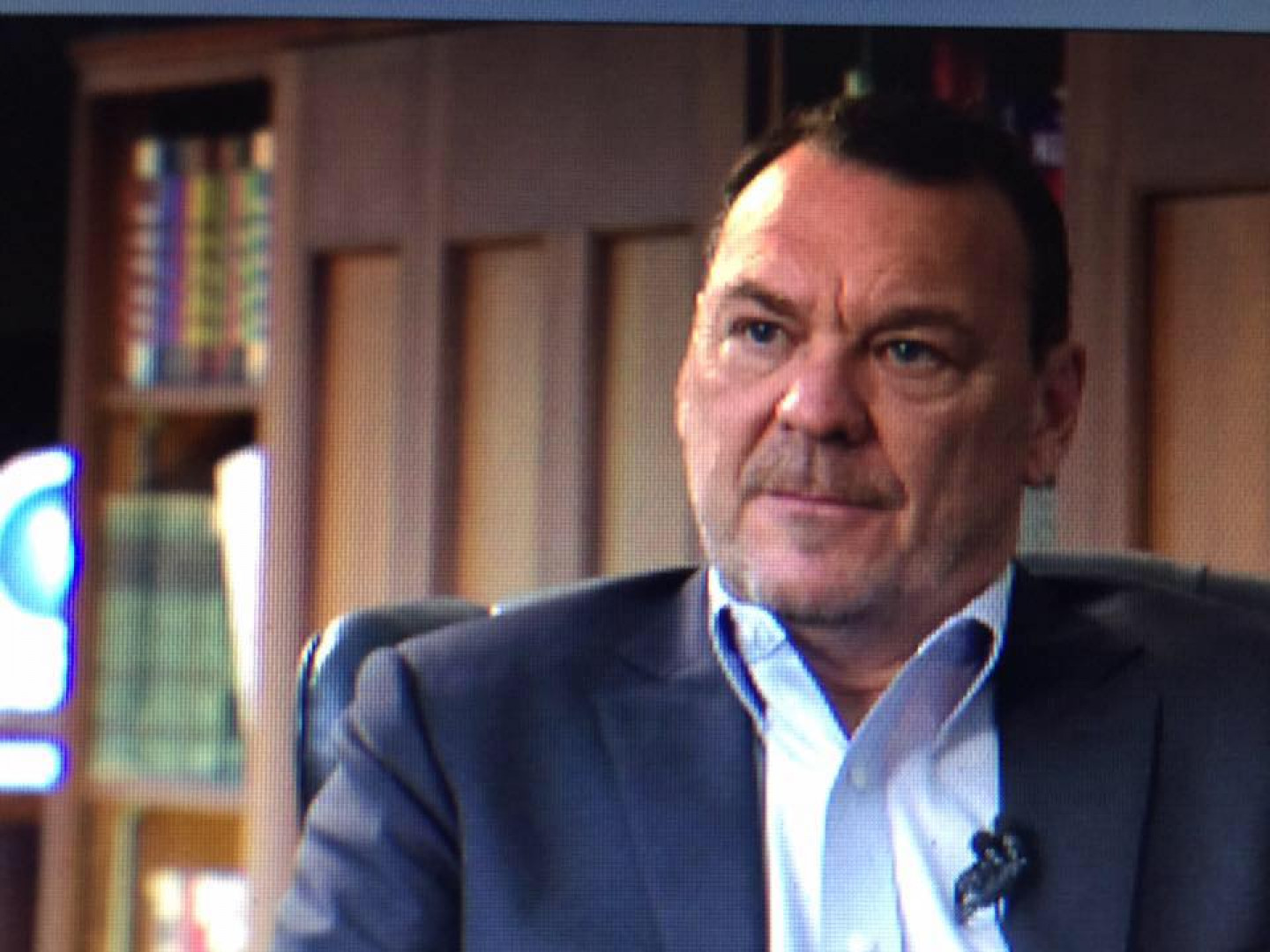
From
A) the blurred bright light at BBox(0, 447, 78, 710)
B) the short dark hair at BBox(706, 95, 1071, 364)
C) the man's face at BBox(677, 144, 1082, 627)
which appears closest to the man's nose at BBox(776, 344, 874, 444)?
→ the man's face at BBox(677, 144, 1082, 627)

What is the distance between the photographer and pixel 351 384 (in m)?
1.24

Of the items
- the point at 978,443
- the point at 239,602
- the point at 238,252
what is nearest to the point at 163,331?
the point at 238,252

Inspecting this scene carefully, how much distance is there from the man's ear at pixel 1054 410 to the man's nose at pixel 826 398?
17 cm

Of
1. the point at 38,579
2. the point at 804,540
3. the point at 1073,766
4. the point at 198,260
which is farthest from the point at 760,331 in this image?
the point at 38,579

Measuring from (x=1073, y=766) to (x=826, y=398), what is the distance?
301 mm

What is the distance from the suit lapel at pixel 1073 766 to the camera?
3.26 feet

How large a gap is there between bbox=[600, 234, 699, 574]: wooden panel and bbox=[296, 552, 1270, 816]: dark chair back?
10 cm

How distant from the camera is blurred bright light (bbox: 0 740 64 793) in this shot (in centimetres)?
123

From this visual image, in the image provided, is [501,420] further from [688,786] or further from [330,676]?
[688,786]

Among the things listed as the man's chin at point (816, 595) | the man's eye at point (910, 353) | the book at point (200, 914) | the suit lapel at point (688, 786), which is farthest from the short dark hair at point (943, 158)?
the book at point (200, 914)

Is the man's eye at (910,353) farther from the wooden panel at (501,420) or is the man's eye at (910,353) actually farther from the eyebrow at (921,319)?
the wooden panel at (501,420)

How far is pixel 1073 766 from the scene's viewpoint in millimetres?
1037

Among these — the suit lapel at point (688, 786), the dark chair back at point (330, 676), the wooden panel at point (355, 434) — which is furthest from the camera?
the wooden panel at point (355, 434)

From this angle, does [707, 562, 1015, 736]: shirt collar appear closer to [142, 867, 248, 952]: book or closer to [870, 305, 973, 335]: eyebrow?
[870, 305, 973, 335]: eyebrow
